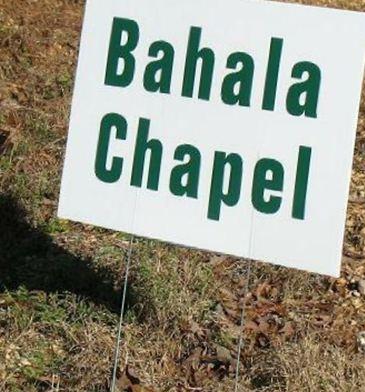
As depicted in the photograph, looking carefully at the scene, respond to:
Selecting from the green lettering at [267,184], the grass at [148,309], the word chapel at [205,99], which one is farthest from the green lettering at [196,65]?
the grass at [148,309]

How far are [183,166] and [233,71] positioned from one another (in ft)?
1.23

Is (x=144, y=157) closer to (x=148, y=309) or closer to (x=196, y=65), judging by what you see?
(x=196, y=65)

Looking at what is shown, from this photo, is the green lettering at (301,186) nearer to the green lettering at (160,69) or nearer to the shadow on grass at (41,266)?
the green lettering at (160,69)

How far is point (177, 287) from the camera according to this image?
4.23 metres

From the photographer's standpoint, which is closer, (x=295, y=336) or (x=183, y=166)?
(x=183, y=166)

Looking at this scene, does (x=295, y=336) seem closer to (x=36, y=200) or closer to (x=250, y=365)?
(x=250, y=365)

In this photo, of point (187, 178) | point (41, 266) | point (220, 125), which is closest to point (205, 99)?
point (220, 125)

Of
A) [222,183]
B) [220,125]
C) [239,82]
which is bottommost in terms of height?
[222,183]

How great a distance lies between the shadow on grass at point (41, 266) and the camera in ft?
13.8

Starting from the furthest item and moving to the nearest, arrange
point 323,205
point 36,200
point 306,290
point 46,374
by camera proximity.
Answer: point 36,200, point 306,290, point 46,374, point 323,205

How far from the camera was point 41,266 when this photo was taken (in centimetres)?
443

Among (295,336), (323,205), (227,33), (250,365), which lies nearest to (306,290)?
(295,336)

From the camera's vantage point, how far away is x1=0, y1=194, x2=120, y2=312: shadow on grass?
421 centimetres

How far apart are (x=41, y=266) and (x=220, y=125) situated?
1309mm
